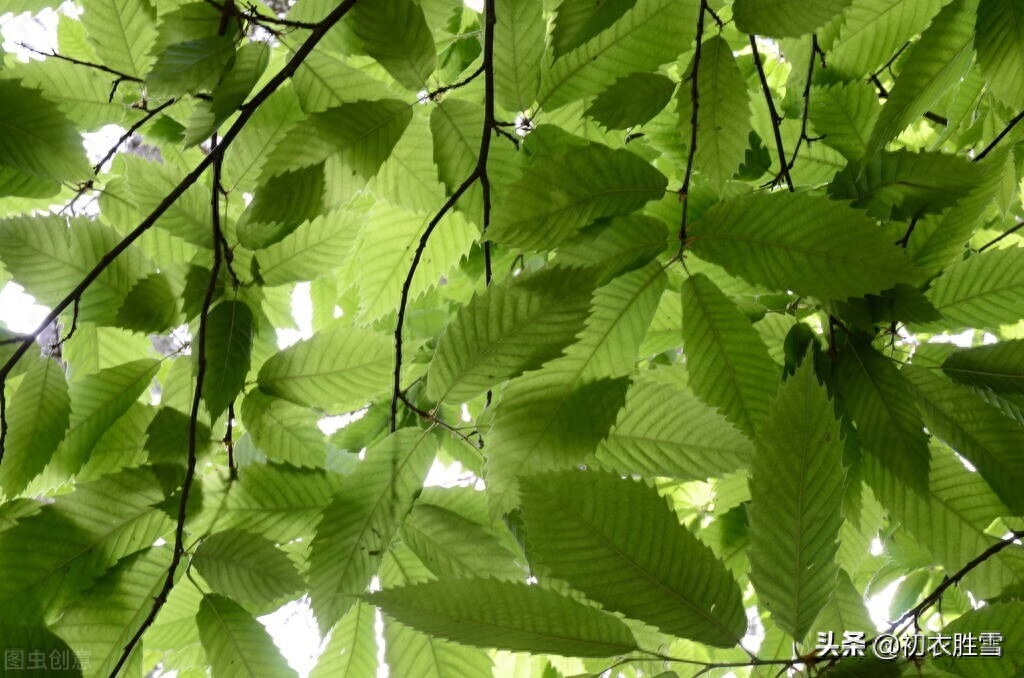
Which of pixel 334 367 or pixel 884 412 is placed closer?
pixel 884 412

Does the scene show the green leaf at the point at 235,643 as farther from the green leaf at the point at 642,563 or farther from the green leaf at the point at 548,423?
the green leaf at the point at 642,563

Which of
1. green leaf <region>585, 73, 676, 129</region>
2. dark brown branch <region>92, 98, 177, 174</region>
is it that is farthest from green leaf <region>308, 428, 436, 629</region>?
dark brown branch <region>92, 98, 177, 174</region>

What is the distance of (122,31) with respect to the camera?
1.18 m

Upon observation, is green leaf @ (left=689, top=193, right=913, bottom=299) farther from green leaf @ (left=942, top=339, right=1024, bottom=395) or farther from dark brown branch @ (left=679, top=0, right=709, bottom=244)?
green leaf @ (left=942, top=339, right=1024, bottom=395)

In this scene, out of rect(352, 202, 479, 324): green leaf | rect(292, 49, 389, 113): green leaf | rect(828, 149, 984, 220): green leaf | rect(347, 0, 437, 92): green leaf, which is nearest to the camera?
rect(828, 149, 984, 220): green leaf

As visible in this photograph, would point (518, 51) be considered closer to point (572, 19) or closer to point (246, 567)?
point (572, 19)

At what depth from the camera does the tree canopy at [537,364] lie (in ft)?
1.93

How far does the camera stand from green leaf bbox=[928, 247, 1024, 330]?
87 centimetres

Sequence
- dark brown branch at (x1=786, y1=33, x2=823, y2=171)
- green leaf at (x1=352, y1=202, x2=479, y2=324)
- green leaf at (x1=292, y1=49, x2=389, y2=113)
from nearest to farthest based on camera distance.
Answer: green leaf at (x1=292, y1=49, x2=389, y2=113) → dark brown branch at (x1=786, y1=33, x2=823, y2=171) → green leaf at (x1=352, y1=202, x2=479, y2=324)

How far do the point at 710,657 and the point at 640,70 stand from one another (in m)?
1.32

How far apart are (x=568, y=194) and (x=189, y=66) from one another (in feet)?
1.37

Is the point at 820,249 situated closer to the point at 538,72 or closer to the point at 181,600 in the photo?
the point at 538,72

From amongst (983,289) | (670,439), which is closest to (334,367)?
(670,439)

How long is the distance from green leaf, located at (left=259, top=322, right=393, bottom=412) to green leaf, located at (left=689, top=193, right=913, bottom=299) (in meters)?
0.45
